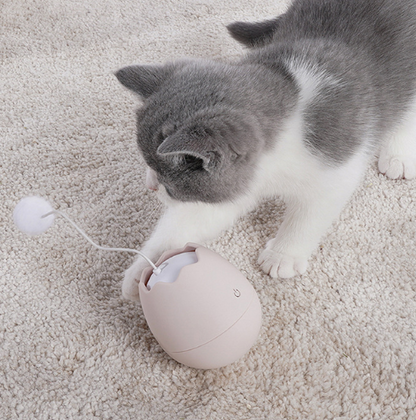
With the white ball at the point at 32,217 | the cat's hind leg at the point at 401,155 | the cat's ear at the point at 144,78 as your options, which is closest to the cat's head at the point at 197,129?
the cat's ear at the point at 144,78

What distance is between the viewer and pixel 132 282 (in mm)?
1046

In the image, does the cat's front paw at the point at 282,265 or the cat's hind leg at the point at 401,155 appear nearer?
the cat's front paw at the point at 282,265

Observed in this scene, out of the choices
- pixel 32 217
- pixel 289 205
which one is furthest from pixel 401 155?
pixel 32 217

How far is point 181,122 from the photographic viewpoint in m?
0.85

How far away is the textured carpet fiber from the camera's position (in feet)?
3.03

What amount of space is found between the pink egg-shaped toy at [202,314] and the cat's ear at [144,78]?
0.39 m

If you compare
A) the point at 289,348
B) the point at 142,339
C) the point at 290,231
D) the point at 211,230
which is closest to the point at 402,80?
the point at 290,231

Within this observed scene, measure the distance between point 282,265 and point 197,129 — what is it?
1.61ft

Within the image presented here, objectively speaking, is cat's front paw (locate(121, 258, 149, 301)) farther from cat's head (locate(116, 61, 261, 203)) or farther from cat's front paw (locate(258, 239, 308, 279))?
cat's front paw (locate(258, 239, 308, 279))

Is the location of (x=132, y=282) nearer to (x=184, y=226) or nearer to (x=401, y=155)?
(x=184, y=226)

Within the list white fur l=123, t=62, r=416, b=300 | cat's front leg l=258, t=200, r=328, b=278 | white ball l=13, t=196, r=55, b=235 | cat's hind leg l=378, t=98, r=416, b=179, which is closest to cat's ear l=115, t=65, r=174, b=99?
white fur l=123, t=62, r=416, b=300

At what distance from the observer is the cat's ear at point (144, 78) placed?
1.00 metres

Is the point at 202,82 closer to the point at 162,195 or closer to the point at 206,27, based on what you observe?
the point at 162,195

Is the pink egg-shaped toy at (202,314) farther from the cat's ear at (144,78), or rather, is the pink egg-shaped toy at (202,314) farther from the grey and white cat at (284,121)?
the cat's ear at (144,78)
